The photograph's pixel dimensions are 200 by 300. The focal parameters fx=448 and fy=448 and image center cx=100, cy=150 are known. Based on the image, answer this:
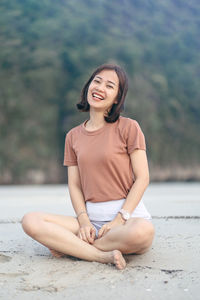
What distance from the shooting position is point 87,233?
2275 mm

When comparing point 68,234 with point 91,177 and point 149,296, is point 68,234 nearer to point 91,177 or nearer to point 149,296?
point 91,177

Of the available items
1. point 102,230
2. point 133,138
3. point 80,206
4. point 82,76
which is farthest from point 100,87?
point 82,76

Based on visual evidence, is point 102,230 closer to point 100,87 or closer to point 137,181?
→ point 137,181

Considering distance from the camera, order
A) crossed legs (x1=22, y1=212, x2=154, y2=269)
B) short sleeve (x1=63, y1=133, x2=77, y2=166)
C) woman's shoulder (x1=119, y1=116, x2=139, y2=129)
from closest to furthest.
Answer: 1. crossed legs (x1=22, y1=212, x2=154, y2=269)
2. woman's shoulder (x1=119, y1=116, x2=139, y2=129)
3. short sleeve (x1=63, y1=133, x2=77, y2=166)

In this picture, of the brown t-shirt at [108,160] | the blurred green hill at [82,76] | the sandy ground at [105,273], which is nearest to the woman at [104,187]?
the brown t-shirt at [108,160]

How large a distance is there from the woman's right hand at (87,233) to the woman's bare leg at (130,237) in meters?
0.06

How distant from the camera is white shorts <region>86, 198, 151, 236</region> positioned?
7.61 ft

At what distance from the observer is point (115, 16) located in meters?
12.4

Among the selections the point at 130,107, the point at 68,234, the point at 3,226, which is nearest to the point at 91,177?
the point at 68,234

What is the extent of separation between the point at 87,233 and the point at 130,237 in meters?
0.25

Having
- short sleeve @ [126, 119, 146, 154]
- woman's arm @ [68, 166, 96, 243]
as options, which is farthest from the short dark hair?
woman's arm @ [68, 166, 96, 243]

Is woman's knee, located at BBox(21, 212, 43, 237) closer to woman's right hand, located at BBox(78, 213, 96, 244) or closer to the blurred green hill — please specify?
woman's right hand, located at BBox(78, 213, 96, 244)

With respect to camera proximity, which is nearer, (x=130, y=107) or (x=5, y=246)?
(x=5, y=246)

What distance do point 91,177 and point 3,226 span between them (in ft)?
3.84
